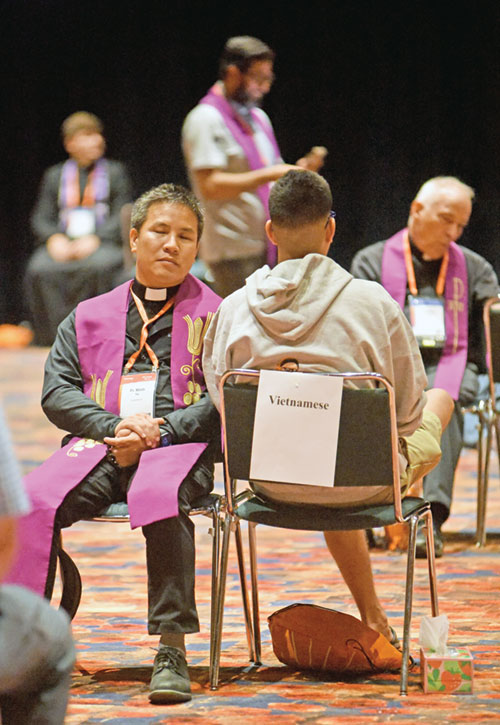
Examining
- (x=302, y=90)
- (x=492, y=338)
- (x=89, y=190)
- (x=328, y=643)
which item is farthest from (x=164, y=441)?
(x=302, y=90)

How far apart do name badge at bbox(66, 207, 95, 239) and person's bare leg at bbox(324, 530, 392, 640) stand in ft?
14.3

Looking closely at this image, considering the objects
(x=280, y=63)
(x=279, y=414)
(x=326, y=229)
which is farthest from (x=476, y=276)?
(x=280, y=63)

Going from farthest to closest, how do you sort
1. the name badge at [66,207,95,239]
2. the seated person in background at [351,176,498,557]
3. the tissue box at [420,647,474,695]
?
the name badge at [66,207,95,239] → the seated person in background at [351,176,498,557] → the tissue box at [420,647,474,695]

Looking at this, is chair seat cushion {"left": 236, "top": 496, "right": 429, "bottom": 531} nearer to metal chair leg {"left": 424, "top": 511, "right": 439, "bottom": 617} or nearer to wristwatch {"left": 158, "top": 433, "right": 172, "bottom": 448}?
metal chair leg {"left": 424, "top": 511, "right": 439, "bottom": 617}

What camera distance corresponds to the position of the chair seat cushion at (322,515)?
244 cm

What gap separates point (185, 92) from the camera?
31.2 ft

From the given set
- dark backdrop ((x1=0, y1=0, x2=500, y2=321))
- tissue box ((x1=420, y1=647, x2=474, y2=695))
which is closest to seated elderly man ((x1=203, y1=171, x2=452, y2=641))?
tissue box ((x1=420, y1=647, x2=474, y2=695))

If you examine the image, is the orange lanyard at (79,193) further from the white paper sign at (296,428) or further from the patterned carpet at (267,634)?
the white paper sign at (296,428)

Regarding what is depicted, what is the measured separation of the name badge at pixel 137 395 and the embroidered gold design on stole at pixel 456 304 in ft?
5.19

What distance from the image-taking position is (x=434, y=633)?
8.04 feet

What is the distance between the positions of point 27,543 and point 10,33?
26.5 ft

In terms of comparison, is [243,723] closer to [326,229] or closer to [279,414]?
[279,414]

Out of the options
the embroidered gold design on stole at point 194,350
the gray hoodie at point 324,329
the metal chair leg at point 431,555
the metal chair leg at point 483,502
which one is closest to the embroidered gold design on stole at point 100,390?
the embroidered gold design on stole at point 194,350

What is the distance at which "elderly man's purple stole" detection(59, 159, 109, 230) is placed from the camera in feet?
21.5
